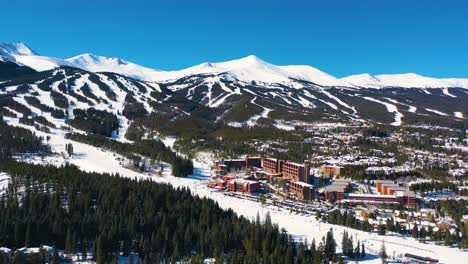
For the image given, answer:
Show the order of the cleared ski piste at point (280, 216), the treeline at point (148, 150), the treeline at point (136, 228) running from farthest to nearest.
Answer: the treeline at point (148, 150) < the cleared ski piste at point (280, 216) < the treeline at point (136, 228)

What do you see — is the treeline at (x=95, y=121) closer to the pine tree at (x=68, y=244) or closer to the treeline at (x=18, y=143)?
the treeline at (x=18, y=143)

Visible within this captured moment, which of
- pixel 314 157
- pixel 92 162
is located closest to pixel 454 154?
pixel 314 157

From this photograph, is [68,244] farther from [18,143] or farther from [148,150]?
[18,143]

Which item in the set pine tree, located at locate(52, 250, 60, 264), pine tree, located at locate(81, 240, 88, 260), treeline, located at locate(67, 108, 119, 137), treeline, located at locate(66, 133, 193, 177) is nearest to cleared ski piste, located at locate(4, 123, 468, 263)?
treeline, located at locate(66, 133, 193, 177)

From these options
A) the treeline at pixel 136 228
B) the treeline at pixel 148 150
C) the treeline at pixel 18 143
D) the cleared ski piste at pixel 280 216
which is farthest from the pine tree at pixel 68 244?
the treeline at pixel 18 143

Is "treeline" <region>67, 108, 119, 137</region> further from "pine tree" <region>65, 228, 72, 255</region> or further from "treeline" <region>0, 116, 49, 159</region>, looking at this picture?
"pine tree" <region>65, 228, 72, 255</region>

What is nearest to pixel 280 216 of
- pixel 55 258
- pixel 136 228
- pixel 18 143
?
pixel 136 228
